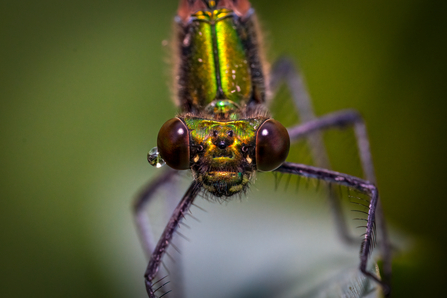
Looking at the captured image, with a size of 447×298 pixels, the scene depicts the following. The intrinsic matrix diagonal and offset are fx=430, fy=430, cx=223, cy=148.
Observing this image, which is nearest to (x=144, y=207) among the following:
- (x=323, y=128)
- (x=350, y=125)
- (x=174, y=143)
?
(x=174, y=143)

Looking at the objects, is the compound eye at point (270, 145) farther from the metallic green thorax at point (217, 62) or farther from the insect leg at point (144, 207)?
the insect leg at point (144, 207)

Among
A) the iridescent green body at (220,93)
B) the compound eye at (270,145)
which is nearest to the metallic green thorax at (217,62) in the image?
the iridescent green body at (220,93)

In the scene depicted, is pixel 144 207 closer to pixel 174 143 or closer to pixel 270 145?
pixel 174 143

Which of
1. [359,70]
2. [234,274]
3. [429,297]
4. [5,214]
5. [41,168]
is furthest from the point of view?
[359,70]

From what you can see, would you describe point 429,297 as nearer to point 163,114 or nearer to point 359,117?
point 359,117

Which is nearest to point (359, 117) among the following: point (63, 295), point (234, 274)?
point (234, 274)

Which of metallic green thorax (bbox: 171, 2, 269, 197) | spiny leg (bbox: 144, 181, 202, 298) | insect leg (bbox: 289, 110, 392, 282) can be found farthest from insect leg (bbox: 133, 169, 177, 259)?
insect leg (bbox: 289, 110, 392, 282)
